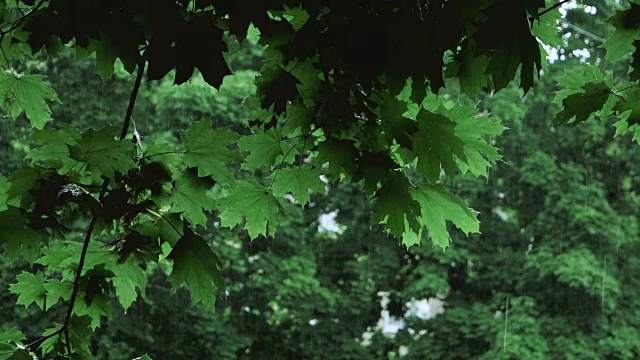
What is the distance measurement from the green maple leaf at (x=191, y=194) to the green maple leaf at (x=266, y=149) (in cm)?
19

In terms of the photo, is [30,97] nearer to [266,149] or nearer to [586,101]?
[266,149]

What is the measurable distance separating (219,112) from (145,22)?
8.90m

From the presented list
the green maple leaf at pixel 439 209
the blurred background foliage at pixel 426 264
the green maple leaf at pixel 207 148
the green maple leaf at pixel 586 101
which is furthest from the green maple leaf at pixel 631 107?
the blurred background foliage at pixel 426 264

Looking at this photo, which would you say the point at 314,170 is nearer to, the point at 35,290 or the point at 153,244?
the point at 153,244

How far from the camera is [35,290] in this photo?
196 cm

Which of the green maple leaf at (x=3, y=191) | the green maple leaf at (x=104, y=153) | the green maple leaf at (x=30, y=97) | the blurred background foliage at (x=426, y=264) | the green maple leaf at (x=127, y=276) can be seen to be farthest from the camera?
the blurred background foliage at (x=426, y=264)

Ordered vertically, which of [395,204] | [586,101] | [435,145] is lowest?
[395,204]

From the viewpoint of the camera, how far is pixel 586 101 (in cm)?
205

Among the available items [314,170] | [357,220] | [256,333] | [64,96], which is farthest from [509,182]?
[314,170]

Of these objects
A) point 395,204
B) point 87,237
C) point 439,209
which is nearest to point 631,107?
point 439,209

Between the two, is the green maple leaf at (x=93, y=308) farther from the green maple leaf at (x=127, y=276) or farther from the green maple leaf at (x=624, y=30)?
the green maple leaf at (x=624, y=30)

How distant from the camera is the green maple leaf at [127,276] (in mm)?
1838

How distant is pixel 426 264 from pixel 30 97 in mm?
9558

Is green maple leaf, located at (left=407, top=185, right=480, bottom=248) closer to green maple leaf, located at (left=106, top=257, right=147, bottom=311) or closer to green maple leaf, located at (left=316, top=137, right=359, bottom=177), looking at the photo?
green maple leaf, located at (left=316, top=137, right=359, bottom=177)
